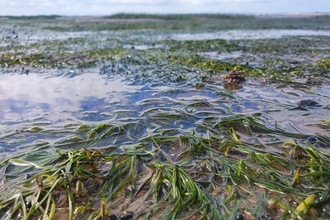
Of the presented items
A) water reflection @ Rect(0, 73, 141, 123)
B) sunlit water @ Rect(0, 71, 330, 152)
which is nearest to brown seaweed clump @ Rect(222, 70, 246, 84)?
sunlit water @ Rect(0, 71, 330, 152)

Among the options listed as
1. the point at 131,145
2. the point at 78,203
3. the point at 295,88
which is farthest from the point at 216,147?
the point at 295,88

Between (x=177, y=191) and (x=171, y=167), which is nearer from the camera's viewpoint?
(x=177, y=191)

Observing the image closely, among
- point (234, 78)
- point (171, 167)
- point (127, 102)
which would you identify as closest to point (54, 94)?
point (127, 102)

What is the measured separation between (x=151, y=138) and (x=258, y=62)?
19.7 feet

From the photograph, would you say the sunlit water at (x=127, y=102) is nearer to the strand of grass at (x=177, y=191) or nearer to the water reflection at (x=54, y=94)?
the water reflection at (x=54, y=94)

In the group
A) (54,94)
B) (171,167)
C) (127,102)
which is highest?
(171,167)

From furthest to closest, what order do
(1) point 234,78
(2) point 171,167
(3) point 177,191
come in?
(1) point 234,78 < (2) point 171,167 < (3) point 177,191

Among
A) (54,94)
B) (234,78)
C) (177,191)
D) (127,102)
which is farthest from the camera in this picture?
(234,78)

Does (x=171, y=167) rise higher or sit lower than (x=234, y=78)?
higher

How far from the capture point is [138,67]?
744 cm

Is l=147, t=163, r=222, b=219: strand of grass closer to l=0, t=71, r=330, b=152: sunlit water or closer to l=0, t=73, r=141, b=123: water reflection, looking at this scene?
l=0, t=71, r=330, b=152: sunlit water

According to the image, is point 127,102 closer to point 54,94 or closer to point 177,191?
point 54,94

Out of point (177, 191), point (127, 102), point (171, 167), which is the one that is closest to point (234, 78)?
point (127, 102)

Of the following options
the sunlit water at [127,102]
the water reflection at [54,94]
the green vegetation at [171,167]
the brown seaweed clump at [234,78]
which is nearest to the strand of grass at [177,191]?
the green vegetation at [171,167]
